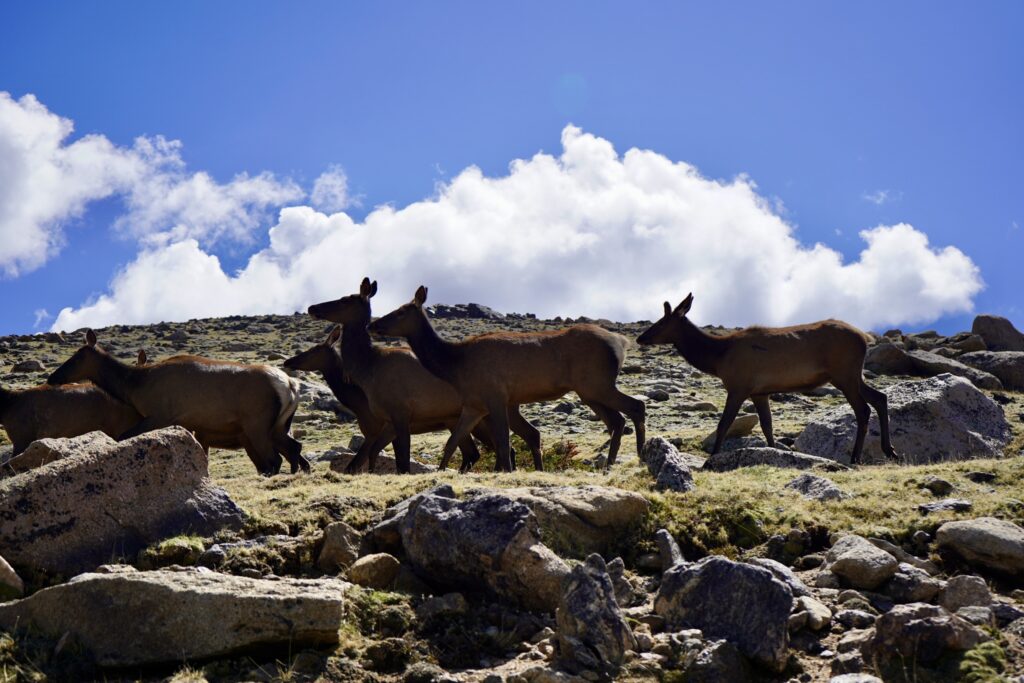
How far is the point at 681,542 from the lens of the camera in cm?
1017

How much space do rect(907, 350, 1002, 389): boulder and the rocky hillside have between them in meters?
14.3

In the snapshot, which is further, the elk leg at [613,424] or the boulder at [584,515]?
the elk leg at [613,424]

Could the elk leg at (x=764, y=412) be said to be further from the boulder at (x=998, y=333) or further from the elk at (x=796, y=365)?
the boulder at (x=998, y=333)

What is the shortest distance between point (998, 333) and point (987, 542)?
103ft

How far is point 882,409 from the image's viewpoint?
56.9 feet

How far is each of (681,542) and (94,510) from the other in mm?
5202

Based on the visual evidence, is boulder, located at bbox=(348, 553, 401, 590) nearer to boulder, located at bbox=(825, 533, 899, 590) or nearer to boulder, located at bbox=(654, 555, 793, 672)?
boulder, located at bbox=(654, 555, 793, 672)

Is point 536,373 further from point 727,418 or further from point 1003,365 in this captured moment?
point 1003,365

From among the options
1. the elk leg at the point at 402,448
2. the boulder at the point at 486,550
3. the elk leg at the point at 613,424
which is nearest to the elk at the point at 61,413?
the elk leg at the point at 402,448

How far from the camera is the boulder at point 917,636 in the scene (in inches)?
298

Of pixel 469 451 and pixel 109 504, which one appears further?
pixel 469 451

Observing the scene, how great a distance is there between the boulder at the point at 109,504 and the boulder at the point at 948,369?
20791mm

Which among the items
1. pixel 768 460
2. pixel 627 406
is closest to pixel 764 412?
pixel 627 406

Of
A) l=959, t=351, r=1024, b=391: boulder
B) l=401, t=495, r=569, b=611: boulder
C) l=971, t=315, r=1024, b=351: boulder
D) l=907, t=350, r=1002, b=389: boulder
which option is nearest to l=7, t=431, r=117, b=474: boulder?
l=401, t=495, r=569, b=611: boulder
